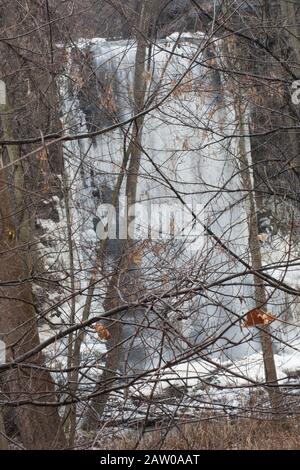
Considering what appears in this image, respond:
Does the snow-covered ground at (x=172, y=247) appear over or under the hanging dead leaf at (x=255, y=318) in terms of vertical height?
over

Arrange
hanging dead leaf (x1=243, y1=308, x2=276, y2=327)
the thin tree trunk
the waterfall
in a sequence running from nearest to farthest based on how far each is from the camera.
A: hanging dead leaf (x1=243, y1=308, x2=276, y2=327) < the thin tree trunk < the waterfall

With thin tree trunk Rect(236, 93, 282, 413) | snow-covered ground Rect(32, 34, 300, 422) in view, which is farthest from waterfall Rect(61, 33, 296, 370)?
thin tree trunk Rect(236, 93, 282, 413)

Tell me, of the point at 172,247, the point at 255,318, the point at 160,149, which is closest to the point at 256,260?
the point at 172,247

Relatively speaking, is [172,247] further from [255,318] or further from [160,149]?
[160,149]

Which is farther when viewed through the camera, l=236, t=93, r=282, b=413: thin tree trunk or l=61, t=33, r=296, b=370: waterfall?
l=61, t=33, r=296, b=370: waterfall

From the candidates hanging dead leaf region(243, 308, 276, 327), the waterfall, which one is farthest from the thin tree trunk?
the waterfall

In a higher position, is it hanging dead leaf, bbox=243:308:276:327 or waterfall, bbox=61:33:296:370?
waterfall, bbox=61:33:296:370

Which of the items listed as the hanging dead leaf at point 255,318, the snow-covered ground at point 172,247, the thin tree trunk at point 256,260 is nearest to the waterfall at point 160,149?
the snow-covered ground at point 172,247

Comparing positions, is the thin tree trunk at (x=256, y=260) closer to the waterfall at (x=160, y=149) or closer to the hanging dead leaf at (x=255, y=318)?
the hanging dead leaf at (x=255, y=318)

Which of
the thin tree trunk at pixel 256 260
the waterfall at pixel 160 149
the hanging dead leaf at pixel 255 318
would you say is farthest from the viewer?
the waterfall at pixel 160 149

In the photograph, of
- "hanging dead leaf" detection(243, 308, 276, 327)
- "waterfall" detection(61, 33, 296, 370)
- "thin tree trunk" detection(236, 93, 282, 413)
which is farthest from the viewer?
"waterfall" detection(61, 33, 296, 370)

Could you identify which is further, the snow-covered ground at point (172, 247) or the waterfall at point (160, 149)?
the waterfall at point (160, 149)

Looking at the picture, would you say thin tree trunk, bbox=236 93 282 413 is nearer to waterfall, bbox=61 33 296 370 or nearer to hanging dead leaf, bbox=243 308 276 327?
hanging dead leaf, bbox=243 308 276 327
